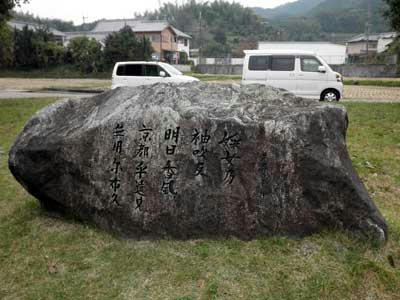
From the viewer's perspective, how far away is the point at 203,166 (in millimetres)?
3477

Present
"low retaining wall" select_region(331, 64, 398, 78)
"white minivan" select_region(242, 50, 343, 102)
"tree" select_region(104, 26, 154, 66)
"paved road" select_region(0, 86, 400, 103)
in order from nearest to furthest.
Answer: "white minivan" select_region(242, 50, 343, 102) → "paved road" select_region(0, 86, 400, 103) → "low retaining wall" select_region(331, 64, 398, 78) → "tree" select_region(104, 26, 154, 66)

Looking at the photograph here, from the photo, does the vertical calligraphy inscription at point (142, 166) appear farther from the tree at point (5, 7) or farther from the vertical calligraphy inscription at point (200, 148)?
the tree at point (5, 7)

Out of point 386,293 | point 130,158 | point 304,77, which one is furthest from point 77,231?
point 304,77

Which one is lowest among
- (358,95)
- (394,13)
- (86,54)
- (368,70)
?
(358,95)

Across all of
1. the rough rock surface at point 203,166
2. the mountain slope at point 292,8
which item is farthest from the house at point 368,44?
the mountain slope at point 292,8

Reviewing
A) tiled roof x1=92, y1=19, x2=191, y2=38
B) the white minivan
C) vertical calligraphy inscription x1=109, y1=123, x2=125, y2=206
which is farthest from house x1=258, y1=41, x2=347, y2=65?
vertical calligraphy inscription x1=109, y1=123, x2=125, y2=206

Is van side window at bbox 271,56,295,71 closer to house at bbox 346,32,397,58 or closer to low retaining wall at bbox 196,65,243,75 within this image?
low retaining wall at bbox 196,65,243,75

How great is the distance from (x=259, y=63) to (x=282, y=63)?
0.73m

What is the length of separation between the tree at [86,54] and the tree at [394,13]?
24.3 m

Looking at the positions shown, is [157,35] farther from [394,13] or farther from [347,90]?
[394,13]

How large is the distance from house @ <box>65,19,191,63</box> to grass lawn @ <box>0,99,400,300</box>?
36665 mm

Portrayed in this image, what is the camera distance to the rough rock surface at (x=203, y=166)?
10.9ft

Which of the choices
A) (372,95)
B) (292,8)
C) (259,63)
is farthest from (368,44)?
(292,8)

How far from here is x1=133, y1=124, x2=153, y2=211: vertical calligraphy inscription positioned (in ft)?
11.7
